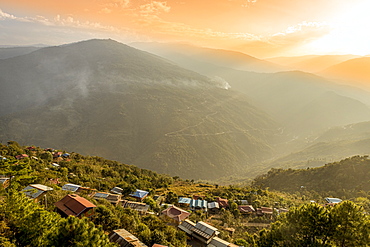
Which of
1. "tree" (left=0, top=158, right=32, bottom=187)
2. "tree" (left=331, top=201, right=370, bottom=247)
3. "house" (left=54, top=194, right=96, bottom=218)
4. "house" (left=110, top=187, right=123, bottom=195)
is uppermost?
"tree" (left=331, top=201, right=370, bottom=247)

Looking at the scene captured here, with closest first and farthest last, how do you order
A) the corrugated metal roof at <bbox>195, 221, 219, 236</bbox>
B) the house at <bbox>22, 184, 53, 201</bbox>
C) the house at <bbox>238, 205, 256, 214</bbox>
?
1. the house at <bbox>22, 184, 53, 201</bbox>
2. the corrugated metal roof at <bbox>195, 221, 219, 236</bbox>
3. the house at <bbox>238, 205, 256, 214</bbox>

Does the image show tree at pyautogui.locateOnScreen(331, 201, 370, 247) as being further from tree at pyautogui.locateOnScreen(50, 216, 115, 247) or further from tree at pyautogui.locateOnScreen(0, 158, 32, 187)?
tree at pyautogui.locateOnScreen(0, 158, 32, 187)

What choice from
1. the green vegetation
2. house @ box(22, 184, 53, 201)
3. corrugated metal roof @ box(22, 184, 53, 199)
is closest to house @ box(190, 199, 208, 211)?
the green vegetation

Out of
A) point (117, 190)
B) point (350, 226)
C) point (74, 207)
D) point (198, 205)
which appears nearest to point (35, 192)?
point (74, 207)

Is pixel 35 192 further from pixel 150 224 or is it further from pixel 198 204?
pixel 198 204

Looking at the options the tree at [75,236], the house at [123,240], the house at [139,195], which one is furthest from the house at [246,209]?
the tree at [75,236]

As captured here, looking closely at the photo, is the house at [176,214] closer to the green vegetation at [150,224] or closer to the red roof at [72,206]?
the green vegetation at [150,224]

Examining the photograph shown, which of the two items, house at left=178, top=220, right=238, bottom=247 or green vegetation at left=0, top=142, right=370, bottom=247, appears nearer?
green vegetation at left=0, top=142, right=370, bottom=247
